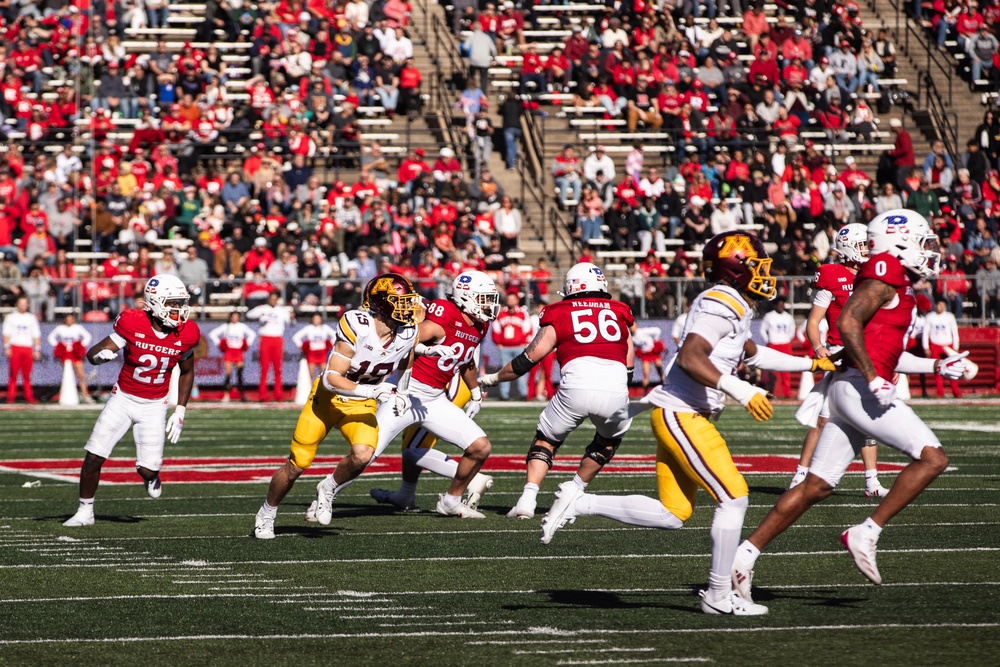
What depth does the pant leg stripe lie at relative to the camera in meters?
6.42

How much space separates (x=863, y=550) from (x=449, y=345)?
4.22 metres

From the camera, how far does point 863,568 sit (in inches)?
261

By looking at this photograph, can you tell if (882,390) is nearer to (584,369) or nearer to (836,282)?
(584,369)

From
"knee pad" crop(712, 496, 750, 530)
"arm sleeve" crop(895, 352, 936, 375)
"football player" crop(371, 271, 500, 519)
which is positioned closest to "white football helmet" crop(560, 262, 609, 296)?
"football player" crop(371, 271, 500, 519)

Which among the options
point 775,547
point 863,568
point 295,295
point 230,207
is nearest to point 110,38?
point 230,207

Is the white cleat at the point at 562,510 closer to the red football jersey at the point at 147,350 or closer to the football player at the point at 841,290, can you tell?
the football player at the point at 841,290

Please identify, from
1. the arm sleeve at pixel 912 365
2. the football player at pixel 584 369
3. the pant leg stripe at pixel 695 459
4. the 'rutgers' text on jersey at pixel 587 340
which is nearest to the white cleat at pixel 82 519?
the football player at pixel 584 369

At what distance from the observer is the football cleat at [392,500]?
1076 centimetres

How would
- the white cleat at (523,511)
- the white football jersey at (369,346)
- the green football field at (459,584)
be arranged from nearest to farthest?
1. the green football field at (459,584)
2. the white football jersey at (369,346)
3. the white cleat at (523,511)

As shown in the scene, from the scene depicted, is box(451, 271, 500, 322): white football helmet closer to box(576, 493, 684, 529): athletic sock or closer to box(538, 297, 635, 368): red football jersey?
box(538, 297, 635, 368): red football jersey

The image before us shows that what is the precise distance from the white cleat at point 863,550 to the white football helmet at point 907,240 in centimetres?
123

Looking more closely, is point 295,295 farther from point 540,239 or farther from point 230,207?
point 540,239

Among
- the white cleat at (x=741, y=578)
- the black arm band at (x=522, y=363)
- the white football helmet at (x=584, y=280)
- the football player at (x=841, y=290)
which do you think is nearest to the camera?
the white cleat at (x=741, y=578)

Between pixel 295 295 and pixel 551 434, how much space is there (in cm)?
1431
